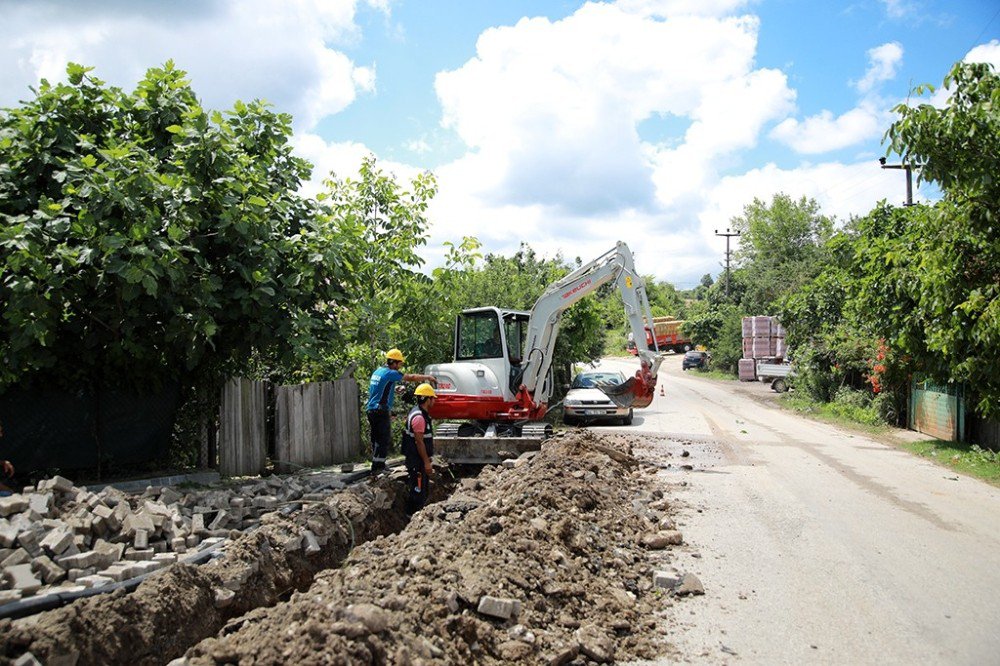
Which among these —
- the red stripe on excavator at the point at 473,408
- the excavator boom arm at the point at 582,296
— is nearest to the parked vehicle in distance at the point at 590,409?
the excavator boom arm at the point at 582,296

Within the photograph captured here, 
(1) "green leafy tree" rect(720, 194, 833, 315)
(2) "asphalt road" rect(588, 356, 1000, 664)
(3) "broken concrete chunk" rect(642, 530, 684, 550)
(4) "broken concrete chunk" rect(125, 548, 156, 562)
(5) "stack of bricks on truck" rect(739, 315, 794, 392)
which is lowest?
(2) "asphalt road" rect(588, 356, 1000, 664)

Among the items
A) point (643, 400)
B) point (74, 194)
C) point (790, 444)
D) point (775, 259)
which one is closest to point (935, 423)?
point (790, 444)

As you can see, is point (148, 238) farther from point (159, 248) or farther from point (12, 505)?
point (12, 505)

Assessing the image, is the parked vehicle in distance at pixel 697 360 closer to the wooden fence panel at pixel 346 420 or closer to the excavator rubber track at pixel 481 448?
the wooden fence panel at pixel 346 420

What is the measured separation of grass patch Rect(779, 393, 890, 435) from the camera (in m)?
21.4

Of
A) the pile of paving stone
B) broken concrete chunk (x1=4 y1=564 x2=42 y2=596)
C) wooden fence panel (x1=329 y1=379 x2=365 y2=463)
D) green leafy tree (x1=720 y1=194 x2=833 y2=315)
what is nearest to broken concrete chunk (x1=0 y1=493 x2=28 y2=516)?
the pile of paving stone

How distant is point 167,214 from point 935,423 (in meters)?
17.9

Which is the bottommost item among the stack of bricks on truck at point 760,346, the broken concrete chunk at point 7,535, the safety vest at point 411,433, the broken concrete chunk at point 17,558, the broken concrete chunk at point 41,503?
the broken concrete chunk at point 17,558

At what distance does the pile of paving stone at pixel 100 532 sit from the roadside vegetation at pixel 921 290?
10868 mm

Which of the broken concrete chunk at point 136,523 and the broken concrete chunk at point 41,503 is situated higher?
the broken concrete chunk at point 41,503

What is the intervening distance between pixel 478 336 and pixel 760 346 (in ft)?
101

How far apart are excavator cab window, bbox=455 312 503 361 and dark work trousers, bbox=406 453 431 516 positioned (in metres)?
4.91

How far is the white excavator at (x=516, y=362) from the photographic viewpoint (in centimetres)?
1441

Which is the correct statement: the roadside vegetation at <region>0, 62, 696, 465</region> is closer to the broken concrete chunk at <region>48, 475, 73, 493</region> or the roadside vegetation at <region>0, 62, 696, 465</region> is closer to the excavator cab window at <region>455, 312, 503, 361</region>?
the broken concrete chunk at <region>48, 475, 73, 493</region>
